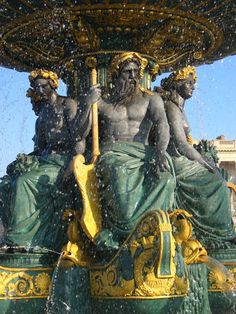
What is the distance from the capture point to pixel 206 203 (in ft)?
21.7

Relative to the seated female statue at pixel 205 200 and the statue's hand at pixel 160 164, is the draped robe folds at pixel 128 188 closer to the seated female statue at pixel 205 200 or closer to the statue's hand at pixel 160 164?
the statue's hand at pixel 160 164

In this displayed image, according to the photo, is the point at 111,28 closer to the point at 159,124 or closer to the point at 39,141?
the point at 159,124

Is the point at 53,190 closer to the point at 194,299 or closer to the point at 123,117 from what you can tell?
the point at 123,117

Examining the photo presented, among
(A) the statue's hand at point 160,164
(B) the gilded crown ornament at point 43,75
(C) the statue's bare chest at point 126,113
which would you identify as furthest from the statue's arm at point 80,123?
(A) the statue's hand at point 160,164

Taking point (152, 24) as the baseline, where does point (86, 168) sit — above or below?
below

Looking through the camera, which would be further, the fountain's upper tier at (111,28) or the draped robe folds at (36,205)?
the fountain's upper tier at (111,28)

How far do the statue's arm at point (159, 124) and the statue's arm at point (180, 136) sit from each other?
1.00ft

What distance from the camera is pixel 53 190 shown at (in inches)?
257

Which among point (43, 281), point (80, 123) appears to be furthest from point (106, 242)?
point (80, 123)

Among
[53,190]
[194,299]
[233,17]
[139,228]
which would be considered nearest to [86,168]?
[53,190]

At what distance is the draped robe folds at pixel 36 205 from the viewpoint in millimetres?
6391

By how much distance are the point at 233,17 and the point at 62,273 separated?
3.24 m

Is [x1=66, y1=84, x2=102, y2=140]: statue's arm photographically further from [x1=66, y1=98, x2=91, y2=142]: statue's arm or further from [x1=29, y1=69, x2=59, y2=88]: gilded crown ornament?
[x1=29, y1=69, x2=59, y2=88]: gilded crown ornament

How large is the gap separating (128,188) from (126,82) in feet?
3.71
